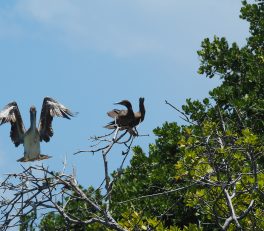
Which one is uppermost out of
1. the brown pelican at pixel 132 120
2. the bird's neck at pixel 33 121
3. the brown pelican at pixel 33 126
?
the bird's neck at pixel 33 121

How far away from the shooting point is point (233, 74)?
16984 millimetres

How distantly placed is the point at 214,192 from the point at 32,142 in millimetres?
4381

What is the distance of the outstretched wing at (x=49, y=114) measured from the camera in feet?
41.0

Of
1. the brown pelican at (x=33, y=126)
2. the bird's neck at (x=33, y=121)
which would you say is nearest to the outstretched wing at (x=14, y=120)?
the brown pelican at (x=33, y=126)

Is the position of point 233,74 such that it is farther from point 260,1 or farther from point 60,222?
point 60,222

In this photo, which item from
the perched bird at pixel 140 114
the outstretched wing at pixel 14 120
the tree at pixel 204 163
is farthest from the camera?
the outstretched wing at pixel 14 120

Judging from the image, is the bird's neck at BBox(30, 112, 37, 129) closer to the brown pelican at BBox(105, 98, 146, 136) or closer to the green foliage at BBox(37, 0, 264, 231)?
the green foliage at BBox(37, 0, 264, 231)

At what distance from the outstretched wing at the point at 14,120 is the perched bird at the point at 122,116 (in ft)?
7.38

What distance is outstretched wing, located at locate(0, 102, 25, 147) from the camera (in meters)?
12.3

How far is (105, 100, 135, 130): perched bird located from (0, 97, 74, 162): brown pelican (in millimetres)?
1803

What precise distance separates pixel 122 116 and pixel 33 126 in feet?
10.4

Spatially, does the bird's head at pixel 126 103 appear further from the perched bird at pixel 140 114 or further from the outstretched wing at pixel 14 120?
the outstretched wing at pixel 14 120

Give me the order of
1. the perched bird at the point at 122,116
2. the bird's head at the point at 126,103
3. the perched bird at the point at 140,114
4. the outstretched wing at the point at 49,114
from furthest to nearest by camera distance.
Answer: the outstretched wing at the point at 49,114, the bird's head at the point at 126,103, the perched bird at the point at 140,114, the perched bird at the point at 122,116

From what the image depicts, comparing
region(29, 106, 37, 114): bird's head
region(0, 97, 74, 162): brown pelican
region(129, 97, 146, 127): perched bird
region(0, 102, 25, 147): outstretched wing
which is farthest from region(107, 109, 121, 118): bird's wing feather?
region(29, 106, 37, 114): bird's head
